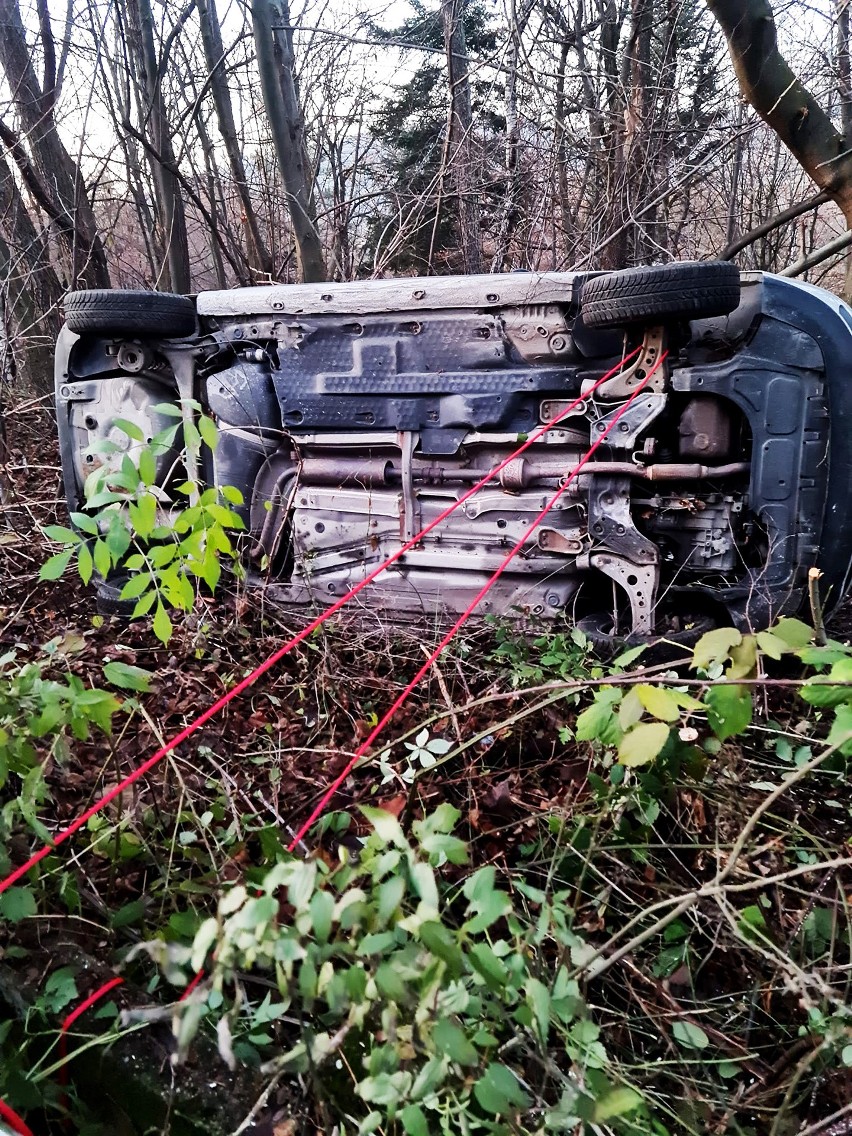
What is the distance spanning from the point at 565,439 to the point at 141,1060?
107 inches

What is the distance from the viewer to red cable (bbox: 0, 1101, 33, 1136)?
47.4 inches

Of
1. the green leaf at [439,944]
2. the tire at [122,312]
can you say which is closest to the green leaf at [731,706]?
the green leaf at [439,944]

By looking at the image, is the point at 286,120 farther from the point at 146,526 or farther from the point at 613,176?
the point at 146,526

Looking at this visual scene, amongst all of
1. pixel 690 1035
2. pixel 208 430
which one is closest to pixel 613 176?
pixel 208 430

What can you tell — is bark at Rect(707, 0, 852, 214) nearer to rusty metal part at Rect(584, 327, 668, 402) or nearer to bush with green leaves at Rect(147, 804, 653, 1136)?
rusty metal part at Rect(584, 327, 668, 402)

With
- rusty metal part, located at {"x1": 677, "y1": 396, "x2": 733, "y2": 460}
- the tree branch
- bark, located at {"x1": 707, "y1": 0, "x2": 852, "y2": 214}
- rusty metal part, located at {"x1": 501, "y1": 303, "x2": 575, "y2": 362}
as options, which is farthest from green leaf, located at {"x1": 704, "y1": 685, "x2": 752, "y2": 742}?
the tree branch

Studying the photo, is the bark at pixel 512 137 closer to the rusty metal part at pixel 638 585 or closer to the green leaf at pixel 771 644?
the rusty metal part at pixel 638 585

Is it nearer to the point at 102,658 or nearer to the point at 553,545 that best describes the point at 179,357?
the point at 102,658

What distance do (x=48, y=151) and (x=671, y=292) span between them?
651 cm

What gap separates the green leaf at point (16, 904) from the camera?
1.38 m

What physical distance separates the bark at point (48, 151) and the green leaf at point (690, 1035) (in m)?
7.11

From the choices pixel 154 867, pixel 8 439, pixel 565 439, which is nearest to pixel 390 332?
pixel 565 439

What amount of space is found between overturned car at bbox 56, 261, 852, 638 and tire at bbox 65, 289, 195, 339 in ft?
0.03

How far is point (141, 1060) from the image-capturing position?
4.80 ft
